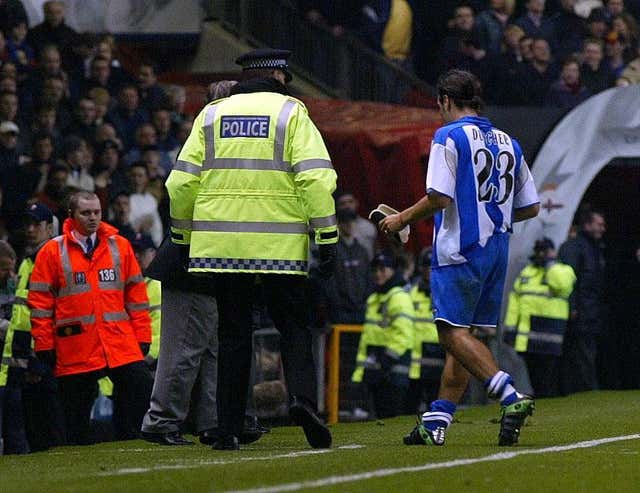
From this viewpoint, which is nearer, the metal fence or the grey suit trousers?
the grey suit trousers

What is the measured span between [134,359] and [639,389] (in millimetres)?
9657

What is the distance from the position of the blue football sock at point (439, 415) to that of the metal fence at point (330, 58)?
14637mm

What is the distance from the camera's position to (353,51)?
25.2 meters

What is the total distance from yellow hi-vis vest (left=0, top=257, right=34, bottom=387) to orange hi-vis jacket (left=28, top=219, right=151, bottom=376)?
99 mm

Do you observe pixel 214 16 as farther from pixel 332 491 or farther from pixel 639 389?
pixel 332 491

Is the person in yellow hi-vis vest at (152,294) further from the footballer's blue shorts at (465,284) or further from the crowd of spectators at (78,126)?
the footballer's blue shorts at (465,284)

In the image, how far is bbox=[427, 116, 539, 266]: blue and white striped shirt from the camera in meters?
10.2

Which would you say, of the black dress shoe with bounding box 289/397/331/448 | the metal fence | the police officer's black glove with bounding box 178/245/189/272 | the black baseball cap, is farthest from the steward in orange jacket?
the metal fence

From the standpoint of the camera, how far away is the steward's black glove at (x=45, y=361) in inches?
507

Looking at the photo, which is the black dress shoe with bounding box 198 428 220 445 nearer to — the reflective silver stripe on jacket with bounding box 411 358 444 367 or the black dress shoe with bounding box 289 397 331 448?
the black dress shoe with bounding box 289 397 331 448

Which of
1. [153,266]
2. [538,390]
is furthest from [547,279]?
[153,266]

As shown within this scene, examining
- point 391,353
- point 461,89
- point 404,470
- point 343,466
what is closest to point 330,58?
point 391,353

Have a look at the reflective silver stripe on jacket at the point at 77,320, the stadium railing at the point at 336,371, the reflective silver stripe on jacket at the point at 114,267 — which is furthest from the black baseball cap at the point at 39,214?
the stadium railing at the point at 336,371

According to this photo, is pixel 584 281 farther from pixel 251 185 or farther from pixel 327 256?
pixel 327 256
